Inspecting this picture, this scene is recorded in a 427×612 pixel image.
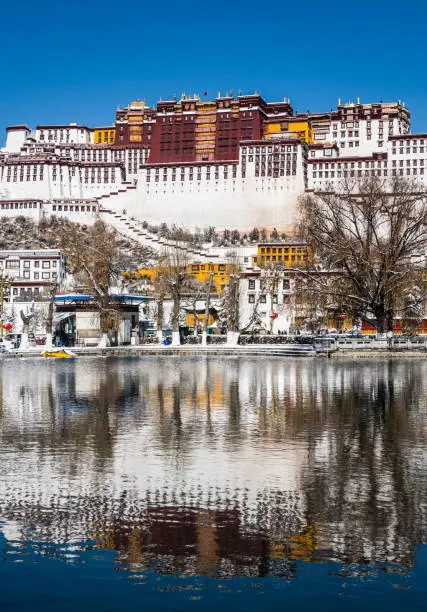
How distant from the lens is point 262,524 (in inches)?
369

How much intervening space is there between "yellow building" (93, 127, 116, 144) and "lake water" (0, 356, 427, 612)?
401 feet

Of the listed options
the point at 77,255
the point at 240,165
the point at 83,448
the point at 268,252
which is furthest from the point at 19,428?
the point at 240,165

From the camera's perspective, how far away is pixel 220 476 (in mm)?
11586

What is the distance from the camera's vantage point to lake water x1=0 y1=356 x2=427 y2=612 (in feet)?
25.3

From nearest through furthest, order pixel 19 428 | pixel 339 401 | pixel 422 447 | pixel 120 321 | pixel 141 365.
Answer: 1. pixel 422 447
2. pixel 19 428
3. pixel 339 401
4. pixel 141 365
5. pixel 120 321

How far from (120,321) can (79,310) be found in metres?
2.39

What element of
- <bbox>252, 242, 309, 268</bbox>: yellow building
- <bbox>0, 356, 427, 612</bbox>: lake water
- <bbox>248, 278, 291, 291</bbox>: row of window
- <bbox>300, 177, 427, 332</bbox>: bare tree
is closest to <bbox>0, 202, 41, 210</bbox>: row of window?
<bbox>252, 242, 309, 268</bbox>: yellow building

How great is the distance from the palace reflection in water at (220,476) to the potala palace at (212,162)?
312ft

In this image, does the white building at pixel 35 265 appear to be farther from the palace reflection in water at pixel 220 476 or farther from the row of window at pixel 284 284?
the palace reflection in water at pixel 220 476

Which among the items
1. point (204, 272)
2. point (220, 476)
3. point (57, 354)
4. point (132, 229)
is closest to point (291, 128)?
point (132, 229)

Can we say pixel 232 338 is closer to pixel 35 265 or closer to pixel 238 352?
pixel 238 352

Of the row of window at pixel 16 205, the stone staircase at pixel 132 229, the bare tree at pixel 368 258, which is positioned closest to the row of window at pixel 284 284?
the bare tree at pixel 368 258

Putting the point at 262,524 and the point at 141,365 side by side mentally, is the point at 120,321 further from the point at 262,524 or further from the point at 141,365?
the point at 262,524

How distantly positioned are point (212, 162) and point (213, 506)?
111 metres
